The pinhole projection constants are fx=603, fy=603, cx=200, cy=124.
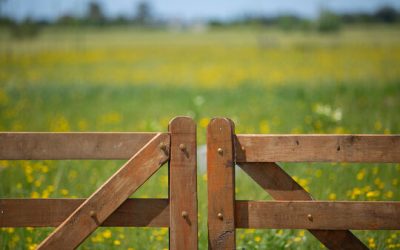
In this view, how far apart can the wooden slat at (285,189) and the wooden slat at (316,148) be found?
0.28 feet

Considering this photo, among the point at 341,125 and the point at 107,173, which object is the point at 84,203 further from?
the point at 341,125

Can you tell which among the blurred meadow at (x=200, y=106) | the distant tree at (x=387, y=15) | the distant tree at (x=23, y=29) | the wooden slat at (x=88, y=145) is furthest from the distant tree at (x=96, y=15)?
the wooden slat at (x=88, y=145)

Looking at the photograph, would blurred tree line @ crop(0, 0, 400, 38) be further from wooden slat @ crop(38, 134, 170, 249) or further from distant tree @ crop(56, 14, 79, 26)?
wooden slat @ crop(38, 134, 170, 249)

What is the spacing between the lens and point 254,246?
→ 449 cm

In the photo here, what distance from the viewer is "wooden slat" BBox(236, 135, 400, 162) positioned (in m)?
3.60

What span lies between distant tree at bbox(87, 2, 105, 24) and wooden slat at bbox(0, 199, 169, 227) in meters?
40.6

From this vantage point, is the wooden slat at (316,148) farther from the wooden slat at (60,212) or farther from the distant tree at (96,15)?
the distant tree at (96,15)

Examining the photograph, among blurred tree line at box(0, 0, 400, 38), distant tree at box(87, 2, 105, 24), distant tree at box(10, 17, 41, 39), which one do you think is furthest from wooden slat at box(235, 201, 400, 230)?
distant tree at box(87, 2, 105, 24)

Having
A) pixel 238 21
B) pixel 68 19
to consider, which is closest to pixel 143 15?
pixel 238 21

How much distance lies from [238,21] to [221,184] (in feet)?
221

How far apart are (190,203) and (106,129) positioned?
6921mm

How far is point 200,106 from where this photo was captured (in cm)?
1064

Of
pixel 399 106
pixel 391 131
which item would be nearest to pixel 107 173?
pixel 391 131

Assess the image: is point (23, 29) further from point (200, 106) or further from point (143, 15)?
point (143, 15)
